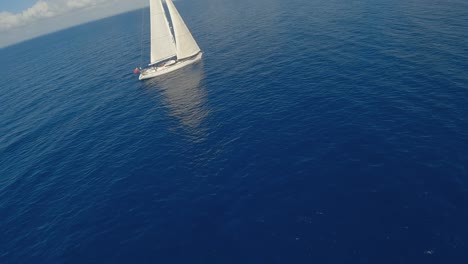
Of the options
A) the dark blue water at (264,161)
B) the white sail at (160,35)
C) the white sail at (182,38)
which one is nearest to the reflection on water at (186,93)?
the dark blue water at (264,161)

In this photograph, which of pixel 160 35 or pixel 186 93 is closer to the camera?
pixel 186 93

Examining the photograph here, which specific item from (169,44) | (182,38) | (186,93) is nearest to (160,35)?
(169,44)

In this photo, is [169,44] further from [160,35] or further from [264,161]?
[264,161]

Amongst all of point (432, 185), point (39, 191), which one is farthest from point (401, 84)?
point (39, 191)

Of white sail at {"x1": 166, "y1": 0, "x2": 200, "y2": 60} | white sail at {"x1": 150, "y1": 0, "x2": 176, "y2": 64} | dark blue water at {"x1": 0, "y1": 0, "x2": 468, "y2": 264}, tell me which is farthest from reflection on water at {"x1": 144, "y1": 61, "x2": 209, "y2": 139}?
white sail at {"x1": 150, "y1": 0, "x2": 176, "y2": 64}

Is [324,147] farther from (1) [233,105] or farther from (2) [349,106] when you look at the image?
(1) [233,105]

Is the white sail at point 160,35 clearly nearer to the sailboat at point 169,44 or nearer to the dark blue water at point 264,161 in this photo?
the sailboat at point 169,44
